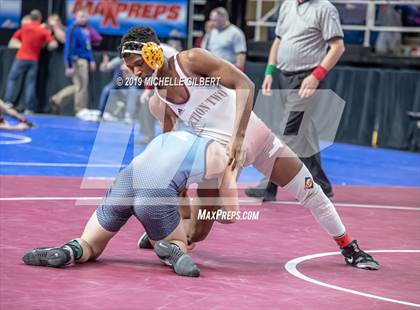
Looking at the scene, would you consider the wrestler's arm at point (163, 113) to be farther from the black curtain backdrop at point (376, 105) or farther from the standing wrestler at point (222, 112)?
the black curtain backdrop at point (376, 105)

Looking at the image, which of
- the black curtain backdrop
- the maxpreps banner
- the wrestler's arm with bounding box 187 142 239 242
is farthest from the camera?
the maxpreps banner

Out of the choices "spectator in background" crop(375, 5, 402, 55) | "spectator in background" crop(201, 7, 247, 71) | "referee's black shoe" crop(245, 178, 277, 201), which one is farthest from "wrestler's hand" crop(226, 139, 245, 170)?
"spectator in background" crop(375, 5, 402, 55)

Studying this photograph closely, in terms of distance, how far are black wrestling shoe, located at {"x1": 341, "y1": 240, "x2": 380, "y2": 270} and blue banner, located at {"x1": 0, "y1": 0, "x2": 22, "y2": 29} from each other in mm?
15747

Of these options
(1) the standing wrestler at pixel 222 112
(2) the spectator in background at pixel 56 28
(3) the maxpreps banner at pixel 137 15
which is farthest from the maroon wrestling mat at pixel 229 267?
(3) the maxpreps banner at pixel 137 15

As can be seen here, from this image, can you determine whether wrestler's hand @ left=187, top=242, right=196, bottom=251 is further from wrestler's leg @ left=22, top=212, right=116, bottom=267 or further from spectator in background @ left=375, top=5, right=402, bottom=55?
spectator in background @ left=375, top=5, right=402, bottom=55

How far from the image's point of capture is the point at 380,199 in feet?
32.0

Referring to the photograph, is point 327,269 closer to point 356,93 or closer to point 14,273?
point 14,273

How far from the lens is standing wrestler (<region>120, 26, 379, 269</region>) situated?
589cm

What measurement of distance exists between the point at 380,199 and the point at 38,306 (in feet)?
18.4

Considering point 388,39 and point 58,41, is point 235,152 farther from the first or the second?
point 58,41

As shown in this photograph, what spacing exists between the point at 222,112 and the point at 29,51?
13.8 meters

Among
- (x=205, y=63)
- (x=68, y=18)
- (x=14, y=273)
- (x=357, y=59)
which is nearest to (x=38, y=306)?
(x=14, y=273)

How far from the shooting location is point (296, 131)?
922 cm

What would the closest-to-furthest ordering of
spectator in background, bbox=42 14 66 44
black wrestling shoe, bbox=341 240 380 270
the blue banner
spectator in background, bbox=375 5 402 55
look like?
black wrestling shoe, bbox=341 240 380 270 < spectator in background, bbox=375 5 402 55 < spectator in background, bbox=42 14 66 44 < the blue banner
